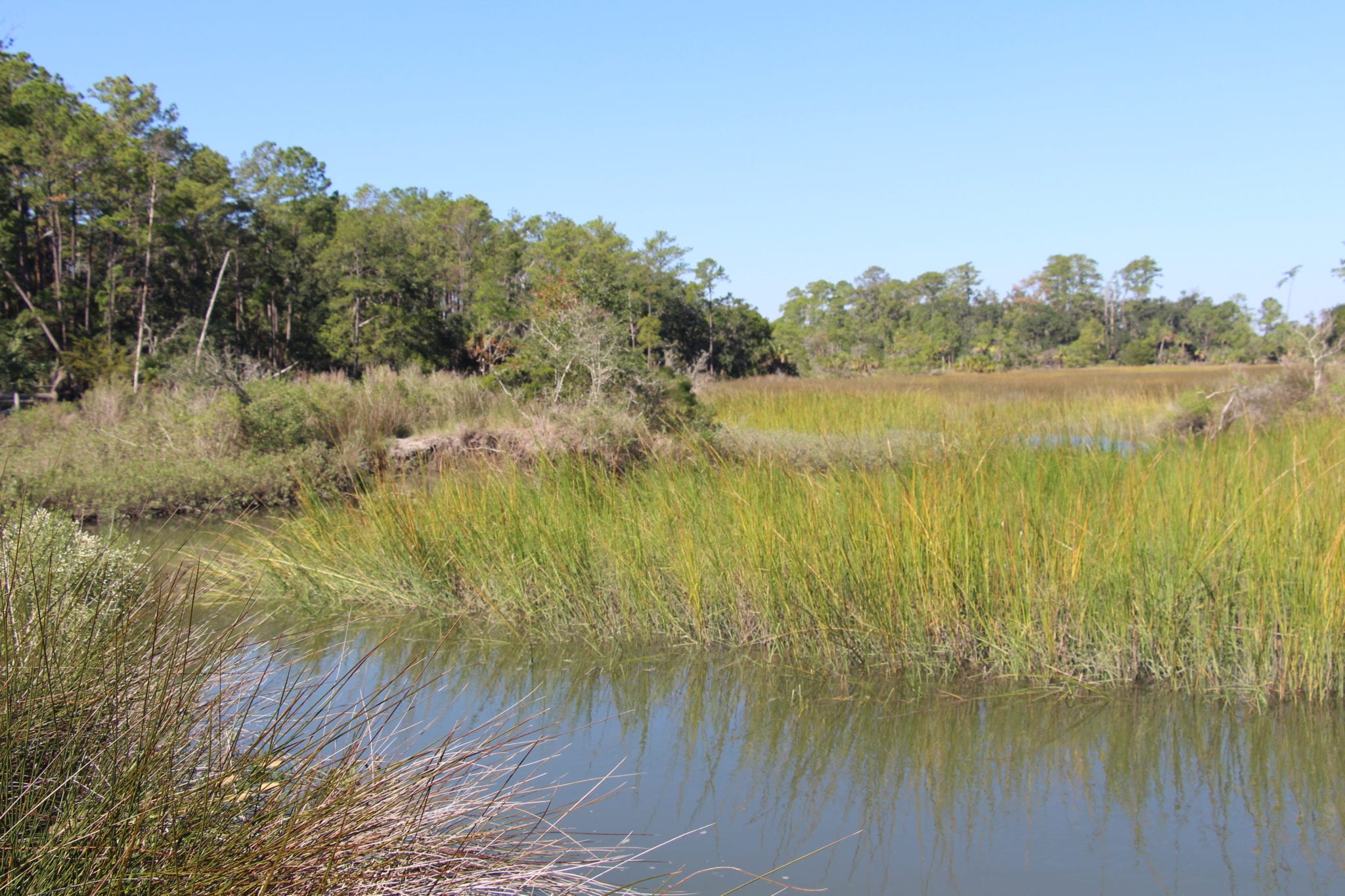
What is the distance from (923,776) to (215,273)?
2823cm

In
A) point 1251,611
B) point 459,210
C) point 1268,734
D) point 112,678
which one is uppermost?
point 459,210

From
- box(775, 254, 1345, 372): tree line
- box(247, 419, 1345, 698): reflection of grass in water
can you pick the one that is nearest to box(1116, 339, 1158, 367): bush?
box(775, 254, 1345, 372): tree line

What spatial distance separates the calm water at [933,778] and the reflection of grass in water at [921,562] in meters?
0.22

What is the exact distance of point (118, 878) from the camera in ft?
5.32

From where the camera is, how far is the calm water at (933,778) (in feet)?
9.37

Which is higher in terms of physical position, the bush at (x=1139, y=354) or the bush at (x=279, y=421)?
the bush at (x=1139, y=354)

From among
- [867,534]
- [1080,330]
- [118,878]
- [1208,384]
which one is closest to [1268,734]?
[867,534]

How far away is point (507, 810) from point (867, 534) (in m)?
2.25

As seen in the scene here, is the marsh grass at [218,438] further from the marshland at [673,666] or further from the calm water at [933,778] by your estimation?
the calm water at [933,778]

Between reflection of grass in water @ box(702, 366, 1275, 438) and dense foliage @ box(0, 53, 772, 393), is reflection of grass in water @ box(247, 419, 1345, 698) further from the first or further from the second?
dense foliage @ box(0, 53, 772, 393)

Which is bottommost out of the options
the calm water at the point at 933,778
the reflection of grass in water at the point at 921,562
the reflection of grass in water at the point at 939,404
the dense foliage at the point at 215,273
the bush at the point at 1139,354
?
the calm water at the point at 933,778

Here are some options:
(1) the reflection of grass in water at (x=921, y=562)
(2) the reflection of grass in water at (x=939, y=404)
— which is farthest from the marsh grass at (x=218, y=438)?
(2) the reflection of grass in water at (x=939, y=404)

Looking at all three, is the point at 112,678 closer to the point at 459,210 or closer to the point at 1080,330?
the point at 459,210

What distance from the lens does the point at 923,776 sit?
11.4 ft
